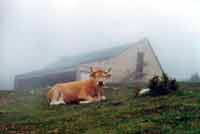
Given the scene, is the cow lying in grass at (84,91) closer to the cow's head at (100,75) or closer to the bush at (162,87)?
the cow's head at (100,75)

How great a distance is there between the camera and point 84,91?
75.4 feet

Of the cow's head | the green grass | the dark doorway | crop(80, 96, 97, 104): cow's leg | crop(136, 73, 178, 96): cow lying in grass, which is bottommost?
the green grass

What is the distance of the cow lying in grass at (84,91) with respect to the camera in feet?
74.4

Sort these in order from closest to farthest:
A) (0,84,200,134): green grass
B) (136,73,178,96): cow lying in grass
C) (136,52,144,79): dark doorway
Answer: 1. (0,84,200,134): green grass
2. (136,73,178,96): cow lying in grass
3. (136,52,144,79): dark doorway

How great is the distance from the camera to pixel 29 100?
81.8 feet

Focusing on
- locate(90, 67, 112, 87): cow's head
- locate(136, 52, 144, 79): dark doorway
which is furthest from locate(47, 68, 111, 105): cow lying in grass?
locate(136, 52, 144, 79): dark doorway

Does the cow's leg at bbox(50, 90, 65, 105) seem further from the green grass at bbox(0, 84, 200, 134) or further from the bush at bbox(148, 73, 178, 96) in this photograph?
the bush at bbox(148, 73, 178, 96)

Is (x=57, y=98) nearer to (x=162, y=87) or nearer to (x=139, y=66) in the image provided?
(x=162, y=87)

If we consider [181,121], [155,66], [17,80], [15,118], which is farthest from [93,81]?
[17,80]

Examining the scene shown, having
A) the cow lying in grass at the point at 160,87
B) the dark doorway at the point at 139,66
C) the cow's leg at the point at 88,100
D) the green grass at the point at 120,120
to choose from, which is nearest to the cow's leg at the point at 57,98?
the cow's leg at the point at 88,100

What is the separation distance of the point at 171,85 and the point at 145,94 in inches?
53.8

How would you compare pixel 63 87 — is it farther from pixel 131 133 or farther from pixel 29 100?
pixel 131 133

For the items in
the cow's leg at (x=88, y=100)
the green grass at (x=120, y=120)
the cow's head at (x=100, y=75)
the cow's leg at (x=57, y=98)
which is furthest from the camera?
the cow's leg at (x=57, y=98)

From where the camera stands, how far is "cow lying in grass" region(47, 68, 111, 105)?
22.7 meters
